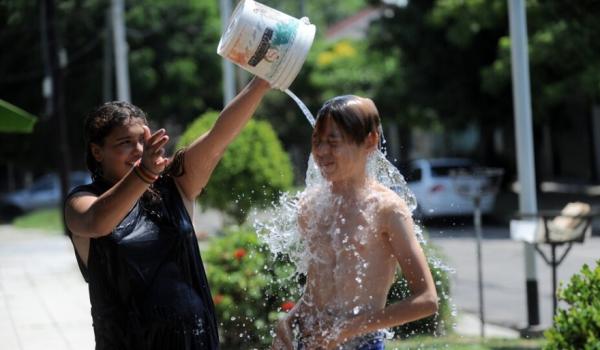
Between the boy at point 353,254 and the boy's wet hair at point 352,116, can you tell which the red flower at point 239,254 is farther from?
the boy's wet hair at point 352,116

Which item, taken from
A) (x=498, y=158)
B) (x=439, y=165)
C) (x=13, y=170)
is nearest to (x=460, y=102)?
(x=439, y=165)

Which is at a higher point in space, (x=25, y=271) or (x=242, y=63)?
(x=242, y=63)

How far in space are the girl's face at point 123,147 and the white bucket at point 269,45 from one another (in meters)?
0.39

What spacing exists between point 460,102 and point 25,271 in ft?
38.8

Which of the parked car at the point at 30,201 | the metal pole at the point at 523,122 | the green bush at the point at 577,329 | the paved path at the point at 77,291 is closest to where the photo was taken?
the green bush at the point at 577,329

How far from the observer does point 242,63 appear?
2.90m

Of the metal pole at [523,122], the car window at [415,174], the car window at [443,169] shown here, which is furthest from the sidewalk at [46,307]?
the car window at [443,169]

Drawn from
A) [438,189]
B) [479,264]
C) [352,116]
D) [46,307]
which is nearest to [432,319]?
[479,264]

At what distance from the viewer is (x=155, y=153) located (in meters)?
2.52

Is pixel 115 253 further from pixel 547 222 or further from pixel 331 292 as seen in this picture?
pixel 547 222

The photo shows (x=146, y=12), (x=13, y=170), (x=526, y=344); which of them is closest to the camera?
(x=526, y=344)

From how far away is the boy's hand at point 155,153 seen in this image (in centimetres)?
251

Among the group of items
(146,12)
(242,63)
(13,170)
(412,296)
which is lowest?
(13,170)

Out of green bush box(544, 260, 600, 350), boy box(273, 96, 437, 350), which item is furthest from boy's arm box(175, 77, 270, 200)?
green bush box(544, 260, 600, 350)
